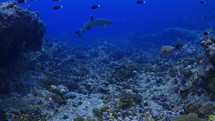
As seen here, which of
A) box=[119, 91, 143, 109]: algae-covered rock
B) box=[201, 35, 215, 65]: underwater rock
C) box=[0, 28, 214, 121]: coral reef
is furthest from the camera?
box=[119, 91, 143, 109]: algae-covered rock

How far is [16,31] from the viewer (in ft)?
26.8

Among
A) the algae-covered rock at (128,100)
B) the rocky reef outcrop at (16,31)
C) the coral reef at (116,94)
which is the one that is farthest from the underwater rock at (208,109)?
the rocky reef outcrop at (16,31)

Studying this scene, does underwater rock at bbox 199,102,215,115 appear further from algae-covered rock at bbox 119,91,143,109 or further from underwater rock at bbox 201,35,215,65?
algae-covered rock at bbox 119,91,143,109

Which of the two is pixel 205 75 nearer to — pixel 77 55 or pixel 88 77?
pixel 88 77

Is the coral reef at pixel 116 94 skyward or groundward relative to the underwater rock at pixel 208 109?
groundward

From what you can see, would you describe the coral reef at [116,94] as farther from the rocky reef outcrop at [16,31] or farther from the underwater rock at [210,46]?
the rocky reef outcrop at [16,31]

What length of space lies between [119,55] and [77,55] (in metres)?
4.56

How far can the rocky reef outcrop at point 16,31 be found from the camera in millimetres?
7477

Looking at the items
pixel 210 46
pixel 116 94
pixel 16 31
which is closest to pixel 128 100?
pixel 116 94

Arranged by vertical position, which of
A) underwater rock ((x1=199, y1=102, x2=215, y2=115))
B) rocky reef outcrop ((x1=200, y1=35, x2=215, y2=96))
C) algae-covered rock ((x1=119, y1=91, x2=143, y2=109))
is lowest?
algae-covered rock ((x1=119, y1=91, x2=143, y2=109))

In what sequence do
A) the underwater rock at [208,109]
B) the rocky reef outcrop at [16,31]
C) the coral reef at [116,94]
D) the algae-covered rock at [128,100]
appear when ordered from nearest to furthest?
the underwater rock at [208,109]
the coral reef at [116,94]
the rocky reef outcrop at [16,31]
the algae-covered rock at [128,100]

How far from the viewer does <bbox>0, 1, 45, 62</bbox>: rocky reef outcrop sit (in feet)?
24.5

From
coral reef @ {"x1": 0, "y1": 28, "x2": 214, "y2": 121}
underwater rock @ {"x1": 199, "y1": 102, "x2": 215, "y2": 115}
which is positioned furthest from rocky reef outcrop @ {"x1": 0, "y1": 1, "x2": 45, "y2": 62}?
underwater rock @ {"x1": 199, "y1": 102, "x2": 215, "y2": 115}

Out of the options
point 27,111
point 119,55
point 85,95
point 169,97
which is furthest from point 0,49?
point 119,55
